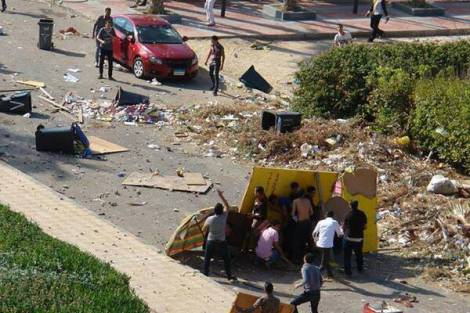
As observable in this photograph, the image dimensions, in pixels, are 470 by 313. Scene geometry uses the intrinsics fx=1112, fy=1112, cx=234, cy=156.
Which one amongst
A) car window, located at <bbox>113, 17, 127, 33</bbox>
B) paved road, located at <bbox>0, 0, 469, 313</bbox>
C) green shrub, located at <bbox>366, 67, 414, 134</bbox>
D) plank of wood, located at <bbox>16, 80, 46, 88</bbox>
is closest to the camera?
paved road, located at <bbox>0, 0, 469, 313</bbox>

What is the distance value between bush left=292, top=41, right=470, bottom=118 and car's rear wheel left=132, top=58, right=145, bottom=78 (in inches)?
185

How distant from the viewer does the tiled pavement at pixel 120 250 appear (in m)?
15.1

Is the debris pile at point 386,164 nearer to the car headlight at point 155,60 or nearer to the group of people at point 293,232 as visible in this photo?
the group of people at point 293,232

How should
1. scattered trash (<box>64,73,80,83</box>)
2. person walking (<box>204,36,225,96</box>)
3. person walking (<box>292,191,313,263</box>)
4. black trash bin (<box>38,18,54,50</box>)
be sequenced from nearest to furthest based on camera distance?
person walking (<box>292,191,313,263</box>) → person walking (<box>204,36,225,96</box>) → scattered trash (<box>64,73,80,83</box>) → black trash bin (<box>38,18,54,50</box>)

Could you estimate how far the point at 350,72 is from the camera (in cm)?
2378

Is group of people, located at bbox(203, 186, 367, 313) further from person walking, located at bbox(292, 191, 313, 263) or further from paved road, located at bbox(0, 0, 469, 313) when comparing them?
paved road, located at bbox(0, 0, 469, 313)

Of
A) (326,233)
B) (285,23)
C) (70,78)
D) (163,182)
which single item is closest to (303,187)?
(326,233)

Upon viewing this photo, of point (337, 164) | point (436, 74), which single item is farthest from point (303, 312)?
point (436, 74)

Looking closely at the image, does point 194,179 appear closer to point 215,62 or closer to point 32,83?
point 215,62

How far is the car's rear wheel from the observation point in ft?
91.9

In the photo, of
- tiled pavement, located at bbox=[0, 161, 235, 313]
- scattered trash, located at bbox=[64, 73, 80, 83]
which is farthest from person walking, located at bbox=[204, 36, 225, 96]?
tiled pavement, located at bbox=[0, 161, 235, 313]

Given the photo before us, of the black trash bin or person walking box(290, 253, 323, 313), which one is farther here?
the black trash bin

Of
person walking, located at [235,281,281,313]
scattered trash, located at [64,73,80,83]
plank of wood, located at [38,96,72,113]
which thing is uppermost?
person walking, located at [235,281,281,313]

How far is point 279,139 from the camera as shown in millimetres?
22016
